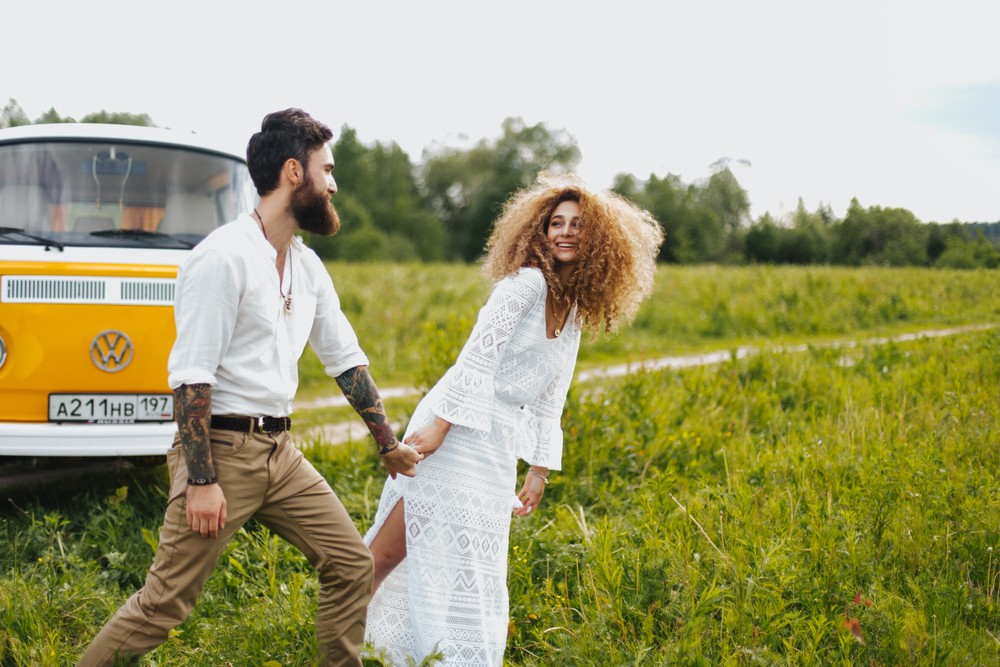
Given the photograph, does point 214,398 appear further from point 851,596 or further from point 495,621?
point 851,596

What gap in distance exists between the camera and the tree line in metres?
8.70

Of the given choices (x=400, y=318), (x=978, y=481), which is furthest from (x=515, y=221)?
(x=400, y=318)

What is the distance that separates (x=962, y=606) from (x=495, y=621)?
2.02 metres

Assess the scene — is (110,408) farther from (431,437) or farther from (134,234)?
(431,437)

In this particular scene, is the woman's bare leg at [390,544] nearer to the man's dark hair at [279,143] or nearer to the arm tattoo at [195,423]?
the arm tattoo at [195,423]

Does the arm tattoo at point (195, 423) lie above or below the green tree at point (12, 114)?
below

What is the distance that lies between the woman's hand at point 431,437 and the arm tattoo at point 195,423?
2.94 ft

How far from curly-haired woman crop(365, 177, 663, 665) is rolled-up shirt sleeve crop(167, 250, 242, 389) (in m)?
0.97

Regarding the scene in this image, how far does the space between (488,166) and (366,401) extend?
74.2 m

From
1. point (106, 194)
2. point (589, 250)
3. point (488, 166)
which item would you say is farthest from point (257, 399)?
point (488, 166)

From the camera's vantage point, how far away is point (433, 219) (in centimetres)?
7306

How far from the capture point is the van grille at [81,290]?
4.88 metres

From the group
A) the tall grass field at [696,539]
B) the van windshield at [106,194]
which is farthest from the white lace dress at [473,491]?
the van windshield at [106,194]

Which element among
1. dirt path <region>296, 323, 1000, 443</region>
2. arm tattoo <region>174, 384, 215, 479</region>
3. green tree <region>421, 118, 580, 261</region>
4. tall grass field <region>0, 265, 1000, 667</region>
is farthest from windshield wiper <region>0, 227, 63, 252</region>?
green tree <region>421, 118, 580, 261</region>
